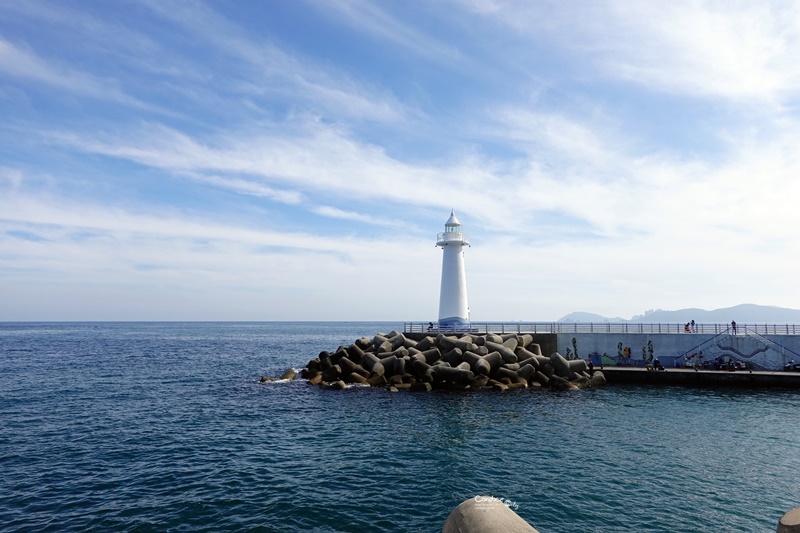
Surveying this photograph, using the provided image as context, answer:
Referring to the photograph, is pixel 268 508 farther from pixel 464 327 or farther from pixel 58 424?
pixel 464 327

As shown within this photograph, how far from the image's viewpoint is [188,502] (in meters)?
13.1

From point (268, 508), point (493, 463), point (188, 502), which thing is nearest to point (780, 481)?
point (493, 463)

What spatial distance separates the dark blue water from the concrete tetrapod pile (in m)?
1.65

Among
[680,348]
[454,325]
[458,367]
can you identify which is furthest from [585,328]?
[458,367]

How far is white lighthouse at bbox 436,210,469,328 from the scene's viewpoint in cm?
4019

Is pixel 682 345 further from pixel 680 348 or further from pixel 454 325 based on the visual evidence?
pixel 454 325

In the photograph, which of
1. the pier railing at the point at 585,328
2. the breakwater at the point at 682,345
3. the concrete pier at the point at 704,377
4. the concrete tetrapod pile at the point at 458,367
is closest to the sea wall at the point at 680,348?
the breakwater at the point at 682,345

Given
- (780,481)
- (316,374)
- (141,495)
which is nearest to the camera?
(141,495)

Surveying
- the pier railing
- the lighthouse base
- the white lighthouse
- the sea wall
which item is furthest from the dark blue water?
the white lighthouse

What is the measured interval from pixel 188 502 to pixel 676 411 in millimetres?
22207

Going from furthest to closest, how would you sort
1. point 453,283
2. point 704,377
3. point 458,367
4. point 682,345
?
point 453,283, point 682,345, point 704,377, point 458,367

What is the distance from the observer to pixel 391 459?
54.9 feet

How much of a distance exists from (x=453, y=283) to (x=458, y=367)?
37.3 ft

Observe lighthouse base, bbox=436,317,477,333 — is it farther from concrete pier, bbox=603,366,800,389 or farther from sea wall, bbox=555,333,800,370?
concrete pier, bbox=603,366,800,389
